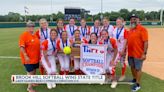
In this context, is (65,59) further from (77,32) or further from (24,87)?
(24,87)

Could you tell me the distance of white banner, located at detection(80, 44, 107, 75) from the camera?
782 centimetres

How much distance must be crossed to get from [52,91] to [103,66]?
1.56m

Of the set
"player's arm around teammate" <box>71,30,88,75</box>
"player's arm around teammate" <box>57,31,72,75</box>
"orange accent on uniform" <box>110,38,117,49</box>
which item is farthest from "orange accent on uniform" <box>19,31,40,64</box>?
"orange accent on uniform" <box>110,38,117,49</box>

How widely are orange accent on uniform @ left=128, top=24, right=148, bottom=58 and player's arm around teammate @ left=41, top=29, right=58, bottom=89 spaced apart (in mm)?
2116

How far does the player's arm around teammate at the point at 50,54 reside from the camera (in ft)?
26.0

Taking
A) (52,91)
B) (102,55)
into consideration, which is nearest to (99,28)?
(102,55)

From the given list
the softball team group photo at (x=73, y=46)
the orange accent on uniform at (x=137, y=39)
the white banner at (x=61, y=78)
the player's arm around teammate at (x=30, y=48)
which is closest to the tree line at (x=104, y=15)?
the softball team group photo at (x=73, y=46)

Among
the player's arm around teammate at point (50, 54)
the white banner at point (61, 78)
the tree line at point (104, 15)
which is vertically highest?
the tree line at point (104, 15)

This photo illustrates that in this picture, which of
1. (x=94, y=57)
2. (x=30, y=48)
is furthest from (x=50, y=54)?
(x=94, y=57)

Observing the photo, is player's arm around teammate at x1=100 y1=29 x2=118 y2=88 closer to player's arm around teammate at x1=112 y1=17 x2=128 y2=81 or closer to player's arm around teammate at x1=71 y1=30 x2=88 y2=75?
player's arm around teammate at x1=112 y1=17 x2=128 y2=81

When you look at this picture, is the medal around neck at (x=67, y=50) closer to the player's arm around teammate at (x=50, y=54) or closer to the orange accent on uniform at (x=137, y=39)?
the player's arm around teammate at (x=50, y=54)

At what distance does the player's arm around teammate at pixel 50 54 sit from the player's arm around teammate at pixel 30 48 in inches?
12.6

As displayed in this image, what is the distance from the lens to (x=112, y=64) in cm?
835

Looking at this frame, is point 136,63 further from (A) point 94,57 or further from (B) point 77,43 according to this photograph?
(B) point 77,43
